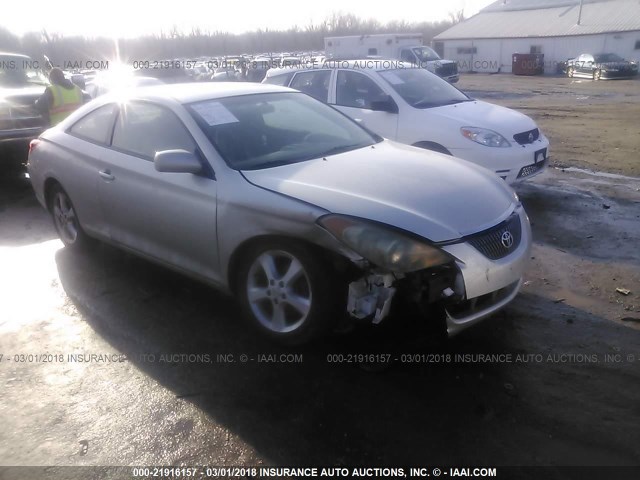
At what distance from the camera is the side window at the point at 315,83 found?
25.4ft

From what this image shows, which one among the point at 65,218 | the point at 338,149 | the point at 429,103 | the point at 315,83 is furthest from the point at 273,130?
the point at 315,83

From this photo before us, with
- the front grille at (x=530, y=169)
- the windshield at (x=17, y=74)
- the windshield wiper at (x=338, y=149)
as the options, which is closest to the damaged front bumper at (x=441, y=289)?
the windshield wiper at (x=338, y=149)

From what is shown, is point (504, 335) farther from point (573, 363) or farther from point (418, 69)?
point (418, 69)

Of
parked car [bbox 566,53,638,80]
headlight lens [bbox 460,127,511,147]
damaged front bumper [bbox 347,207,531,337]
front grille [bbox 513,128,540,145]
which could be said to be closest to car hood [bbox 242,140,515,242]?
damaged front bumper [bbox 347,207,531,337]

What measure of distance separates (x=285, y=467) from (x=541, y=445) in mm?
1211

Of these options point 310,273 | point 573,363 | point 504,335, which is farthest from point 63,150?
point 573,363

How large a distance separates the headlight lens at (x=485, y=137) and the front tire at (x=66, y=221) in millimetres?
4198

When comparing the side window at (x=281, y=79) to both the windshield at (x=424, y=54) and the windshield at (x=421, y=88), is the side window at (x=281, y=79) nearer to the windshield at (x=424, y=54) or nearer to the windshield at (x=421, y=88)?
the windshield at (x=421, y=88)

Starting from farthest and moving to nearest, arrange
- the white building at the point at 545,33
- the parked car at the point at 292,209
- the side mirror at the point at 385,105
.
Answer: the white building at the point at 545,33
the side mirror at the point at 385,105
the parked car at the point at 292,209

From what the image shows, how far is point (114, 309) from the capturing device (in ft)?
13.5

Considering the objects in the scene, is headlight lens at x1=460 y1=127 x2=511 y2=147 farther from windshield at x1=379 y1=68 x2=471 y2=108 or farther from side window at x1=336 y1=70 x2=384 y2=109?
side window at x1=336 y1=70 x2=384 y2=109

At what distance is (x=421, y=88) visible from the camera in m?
7.31

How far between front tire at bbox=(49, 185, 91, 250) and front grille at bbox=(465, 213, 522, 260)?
3.50 meters

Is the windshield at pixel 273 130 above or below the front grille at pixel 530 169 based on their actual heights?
above
